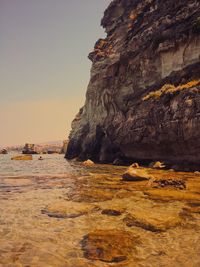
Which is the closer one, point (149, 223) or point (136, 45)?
point (149, 223)

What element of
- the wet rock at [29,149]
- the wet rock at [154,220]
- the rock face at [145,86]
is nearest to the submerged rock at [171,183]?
the wet rock at [154,220]

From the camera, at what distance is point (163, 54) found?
117ft

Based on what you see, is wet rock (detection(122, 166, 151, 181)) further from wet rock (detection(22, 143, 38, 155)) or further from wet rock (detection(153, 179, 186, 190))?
wet rock (detection(22, 143, 38, 155))

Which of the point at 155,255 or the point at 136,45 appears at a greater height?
the point at 136,45

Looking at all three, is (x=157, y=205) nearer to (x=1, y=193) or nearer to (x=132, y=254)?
(x=132, y=254)

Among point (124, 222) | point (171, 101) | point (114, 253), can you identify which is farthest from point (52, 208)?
point (171, 101)

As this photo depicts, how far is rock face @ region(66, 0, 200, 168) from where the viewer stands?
95.9ft

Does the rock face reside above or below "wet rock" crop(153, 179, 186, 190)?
above

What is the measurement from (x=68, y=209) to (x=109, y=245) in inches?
180

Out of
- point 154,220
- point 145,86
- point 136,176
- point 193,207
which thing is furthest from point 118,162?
point 154,220

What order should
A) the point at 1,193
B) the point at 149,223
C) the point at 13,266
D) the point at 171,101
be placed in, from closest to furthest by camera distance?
the point at 13,266 < the point at 149,223 < the point at 1,193 < the point at 171,101

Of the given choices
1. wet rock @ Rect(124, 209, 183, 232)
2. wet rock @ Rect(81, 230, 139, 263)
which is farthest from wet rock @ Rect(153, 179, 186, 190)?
wet rock @ Rect(81, 230, 139, 263)

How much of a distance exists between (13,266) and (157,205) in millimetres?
7576

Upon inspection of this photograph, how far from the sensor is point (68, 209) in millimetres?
11906
